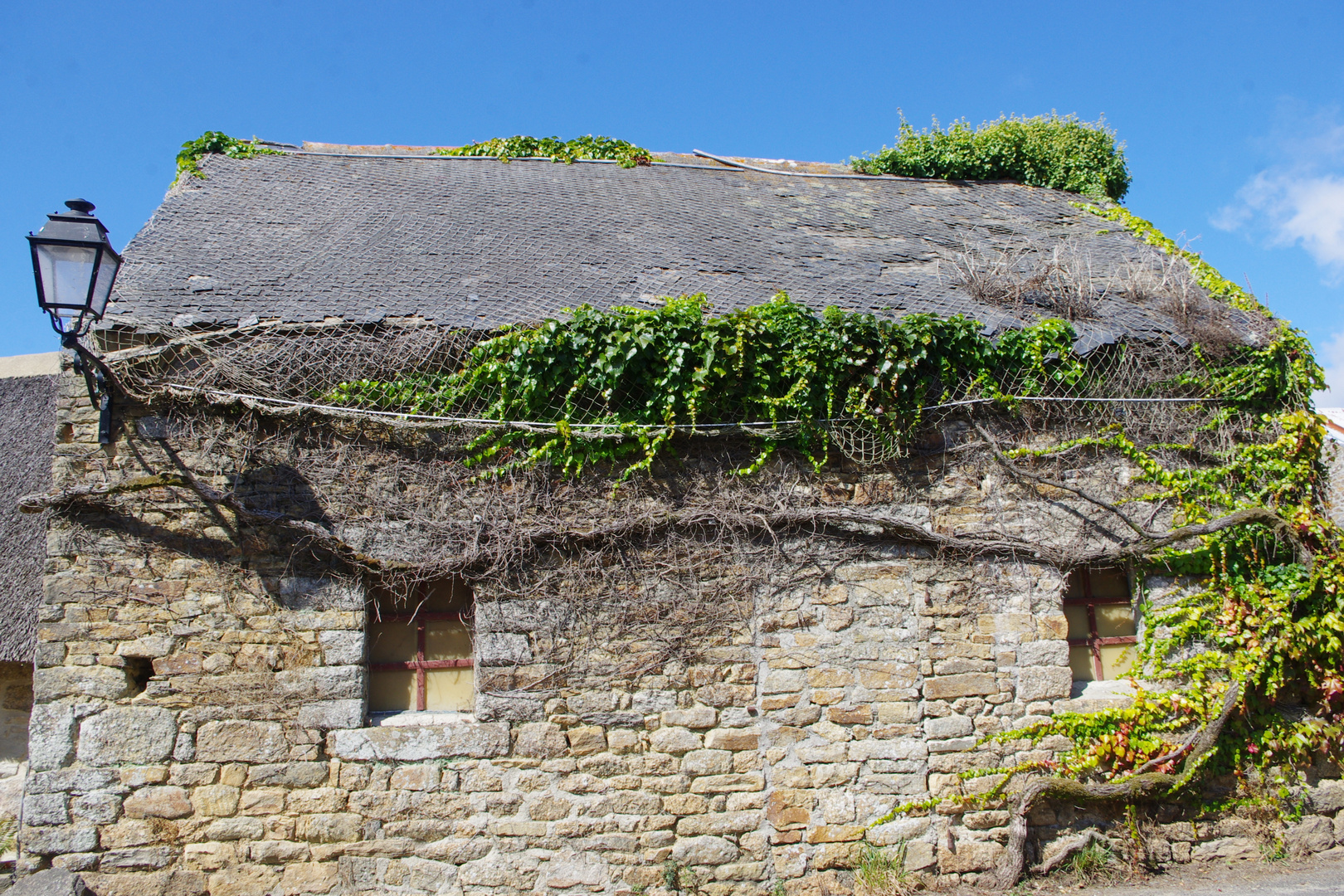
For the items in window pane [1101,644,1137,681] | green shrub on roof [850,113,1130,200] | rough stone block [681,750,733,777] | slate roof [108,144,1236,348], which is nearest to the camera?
rough stone block [681,750,733,777]

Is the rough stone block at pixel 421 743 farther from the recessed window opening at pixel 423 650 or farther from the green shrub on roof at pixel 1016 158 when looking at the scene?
the green shrub on roof at pixel 1016 158

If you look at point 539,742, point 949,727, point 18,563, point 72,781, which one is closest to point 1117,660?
point 949,727

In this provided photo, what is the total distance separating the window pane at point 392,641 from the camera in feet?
16.6

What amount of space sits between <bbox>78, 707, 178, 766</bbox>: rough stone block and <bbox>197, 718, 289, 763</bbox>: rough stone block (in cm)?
18

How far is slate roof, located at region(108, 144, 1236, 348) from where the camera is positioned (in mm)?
5676

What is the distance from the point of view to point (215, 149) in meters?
8.24

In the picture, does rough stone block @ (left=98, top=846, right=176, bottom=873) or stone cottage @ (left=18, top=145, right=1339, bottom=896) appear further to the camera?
stone cottage @ (left=18, top=145, right=1339, bottom=896)

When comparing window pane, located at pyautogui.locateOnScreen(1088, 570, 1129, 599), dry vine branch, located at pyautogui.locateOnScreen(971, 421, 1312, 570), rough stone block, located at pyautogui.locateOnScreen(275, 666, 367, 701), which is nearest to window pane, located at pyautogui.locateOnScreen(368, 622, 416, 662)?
rough stone block, located at pyautogui.locateOnScreen(275, 666, 367, 701)

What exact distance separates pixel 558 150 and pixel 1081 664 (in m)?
7.66

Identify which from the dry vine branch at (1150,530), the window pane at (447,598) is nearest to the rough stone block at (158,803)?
the window pane at (447,598)

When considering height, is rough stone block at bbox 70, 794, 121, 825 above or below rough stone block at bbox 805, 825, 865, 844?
above

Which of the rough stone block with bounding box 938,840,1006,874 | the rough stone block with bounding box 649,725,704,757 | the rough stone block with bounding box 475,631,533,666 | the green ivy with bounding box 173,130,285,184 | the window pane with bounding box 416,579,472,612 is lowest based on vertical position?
the rough stone block with bounding box 938,840,1006,874

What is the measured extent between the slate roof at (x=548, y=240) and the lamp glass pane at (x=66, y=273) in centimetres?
100

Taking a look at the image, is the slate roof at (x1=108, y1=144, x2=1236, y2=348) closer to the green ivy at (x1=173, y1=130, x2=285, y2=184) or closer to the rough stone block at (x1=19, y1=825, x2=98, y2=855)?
the green ivy at (x1=173, y1=130, x2=285, y2=184)
